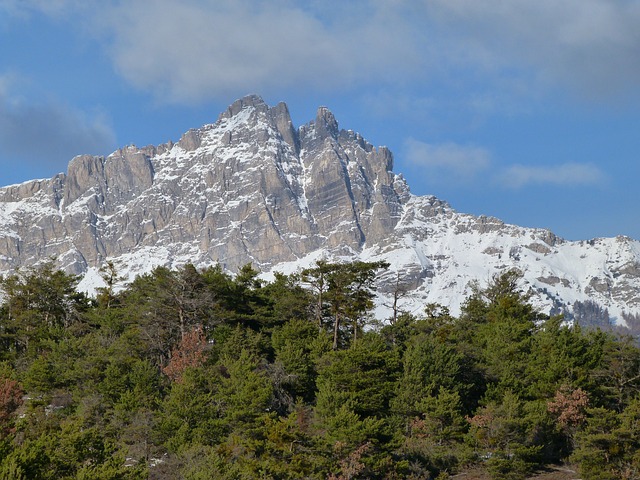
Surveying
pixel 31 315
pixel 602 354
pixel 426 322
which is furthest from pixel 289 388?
pixel 31 315

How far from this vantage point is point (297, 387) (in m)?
57.2

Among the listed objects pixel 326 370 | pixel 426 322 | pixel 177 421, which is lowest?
pixel 177 421

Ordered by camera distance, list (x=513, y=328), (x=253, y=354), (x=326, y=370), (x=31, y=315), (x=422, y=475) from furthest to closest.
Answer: (x=31, y=315)
(x=513, y=328)
(x=253, y=354)
(x=326, y=370)
(x=422, y=475)

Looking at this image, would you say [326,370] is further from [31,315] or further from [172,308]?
[31,315]

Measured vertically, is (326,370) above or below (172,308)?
below

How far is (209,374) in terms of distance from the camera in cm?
5494

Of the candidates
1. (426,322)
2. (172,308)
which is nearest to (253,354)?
(172,308)

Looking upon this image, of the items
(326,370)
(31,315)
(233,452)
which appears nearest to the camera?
(233,452)

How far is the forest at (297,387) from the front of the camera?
142 feet

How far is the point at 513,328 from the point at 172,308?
28.8 meters

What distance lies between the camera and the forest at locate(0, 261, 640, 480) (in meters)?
43.3

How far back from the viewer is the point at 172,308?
6450 centimetres

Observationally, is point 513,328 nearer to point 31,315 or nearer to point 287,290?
point 287,290

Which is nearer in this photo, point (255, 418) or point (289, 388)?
point (255, 418)
